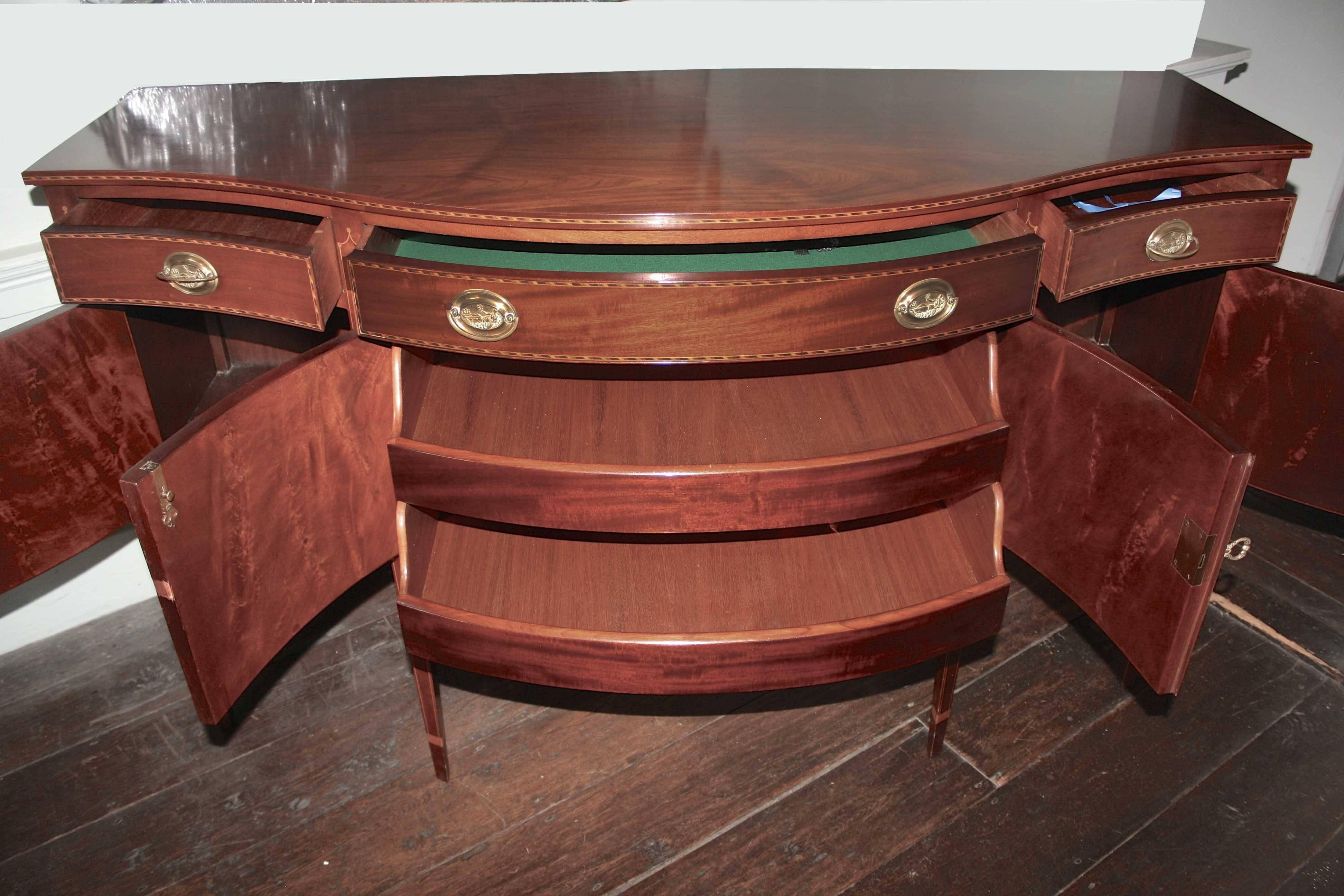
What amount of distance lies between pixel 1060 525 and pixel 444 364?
74cm

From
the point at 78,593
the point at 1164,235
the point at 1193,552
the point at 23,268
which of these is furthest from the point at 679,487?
the point at 78,593

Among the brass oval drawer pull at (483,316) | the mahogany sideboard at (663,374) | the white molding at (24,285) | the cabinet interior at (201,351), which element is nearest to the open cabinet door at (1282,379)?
the mahogany sideboard at (663,374)

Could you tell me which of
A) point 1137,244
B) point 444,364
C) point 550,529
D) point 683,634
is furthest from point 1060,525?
point 444,364

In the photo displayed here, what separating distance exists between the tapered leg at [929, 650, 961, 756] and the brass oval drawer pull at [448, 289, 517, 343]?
68 cm

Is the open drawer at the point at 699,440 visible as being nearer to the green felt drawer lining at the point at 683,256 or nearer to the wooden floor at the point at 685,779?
the green felt drawer lining at the point at 683,256

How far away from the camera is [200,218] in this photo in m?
1.22

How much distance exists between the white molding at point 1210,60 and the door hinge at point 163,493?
1.57 meters

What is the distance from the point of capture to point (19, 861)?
4.04 feet

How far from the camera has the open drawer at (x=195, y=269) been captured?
1.02 meters

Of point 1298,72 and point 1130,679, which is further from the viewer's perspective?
point 1298,72

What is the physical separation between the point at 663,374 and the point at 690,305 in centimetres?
32

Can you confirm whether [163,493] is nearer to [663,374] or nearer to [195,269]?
[195,269]

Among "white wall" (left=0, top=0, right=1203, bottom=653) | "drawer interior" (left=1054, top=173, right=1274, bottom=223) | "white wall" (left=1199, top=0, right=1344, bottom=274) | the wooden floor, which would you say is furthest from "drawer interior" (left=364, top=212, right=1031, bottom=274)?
"white wall" (left=1199, top=0, right=1344, bottom=274)

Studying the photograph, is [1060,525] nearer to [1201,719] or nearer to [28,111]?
[1201,719]
